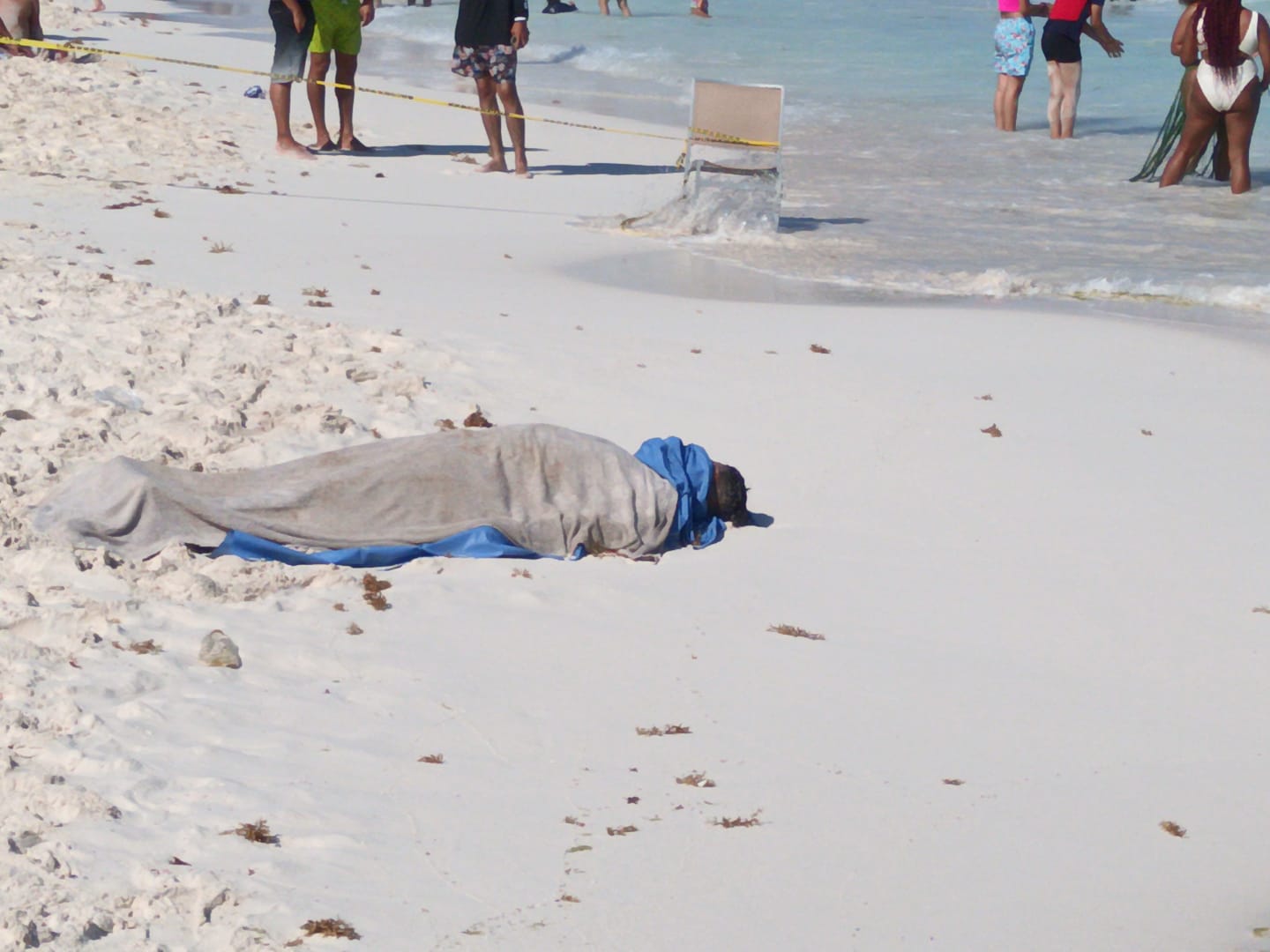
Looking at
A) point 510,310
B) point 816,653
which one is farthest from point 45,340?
point 816,653

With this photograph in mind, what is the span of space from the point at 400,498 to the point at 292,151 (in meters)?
7.18

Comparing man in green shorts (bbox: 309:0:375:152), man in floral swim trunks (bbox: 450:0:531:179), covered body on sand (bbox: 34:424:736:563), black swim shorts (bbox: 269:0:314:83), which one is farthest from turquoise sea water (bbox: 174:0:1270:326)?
covered body on sand (bbox: 34:424:736:563)

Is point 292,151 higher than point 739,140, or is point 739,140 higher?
point 739,140

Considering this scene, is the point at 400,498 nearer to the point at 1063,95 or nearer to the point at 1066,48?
the point at 1066,48

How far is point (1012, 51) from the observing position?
1634 cm

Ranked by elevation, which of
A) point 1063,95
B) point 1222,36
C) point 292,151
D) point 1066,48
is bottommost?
point 292,151

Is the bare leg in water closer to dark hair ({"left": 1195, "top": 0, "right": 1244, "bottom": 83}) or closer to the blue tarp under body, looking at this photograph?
dark hair ({"left": 1195, "top": 0, "right": 1244, "bottom": 83})

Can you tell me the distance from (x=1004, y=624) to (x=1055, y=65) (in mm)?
12223

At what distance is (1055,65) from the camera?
52.2 ft

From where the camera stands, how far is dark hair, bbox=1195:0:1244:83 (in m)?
12.5

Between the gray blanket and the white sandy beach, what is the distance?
15 centimetres

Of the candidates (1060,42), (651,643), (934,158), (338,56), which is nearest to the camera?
(651,643)

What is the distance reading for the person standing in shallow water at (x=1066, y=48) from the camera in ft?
49.8

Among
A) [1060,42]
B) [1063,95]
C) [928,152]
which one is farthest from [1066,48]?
[928,152]
